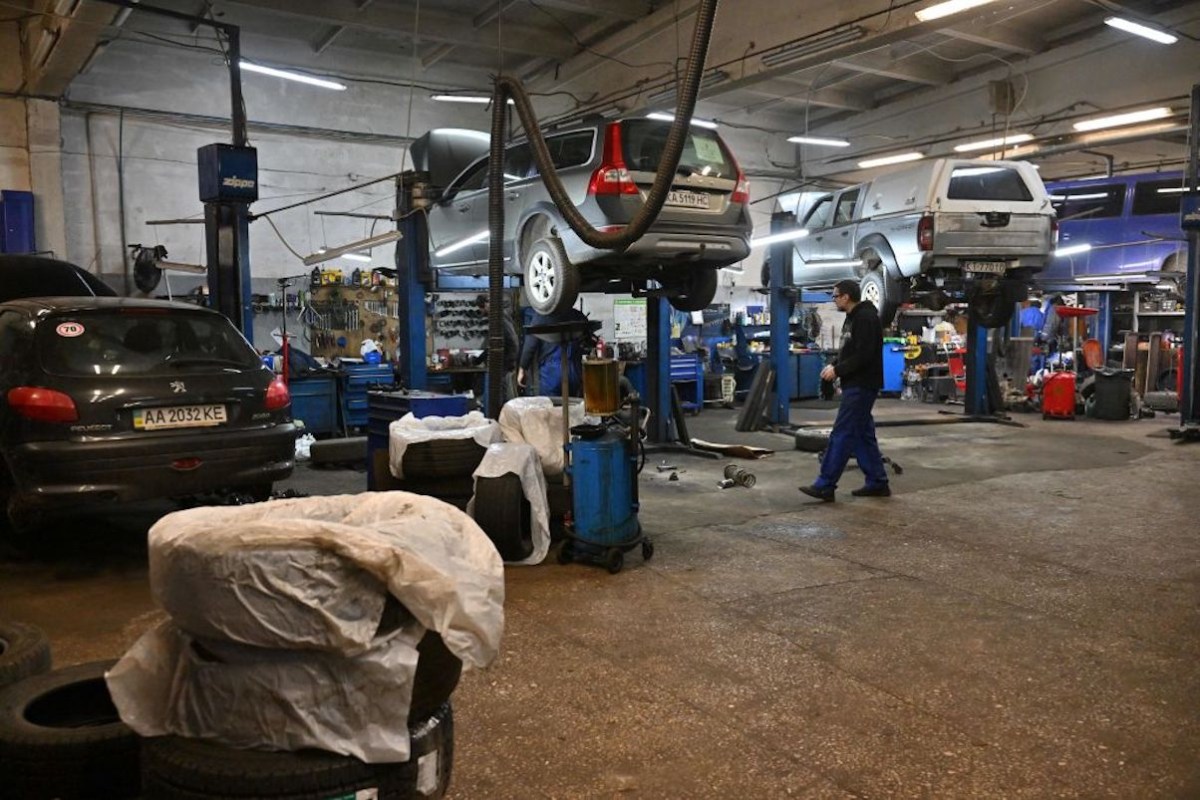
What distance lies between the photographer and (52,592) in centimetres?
429

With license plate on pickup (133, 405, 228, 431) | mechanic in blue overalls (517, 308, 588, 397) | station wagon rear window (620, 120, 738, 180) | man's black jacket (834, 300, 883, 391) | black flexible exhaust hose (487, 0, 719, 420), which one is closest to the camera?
black flexible exhaust hose (487, 0, 719, 420)

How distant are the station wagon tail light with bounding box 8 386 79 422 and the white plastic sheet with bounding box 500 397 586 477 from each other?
2272 millimetres

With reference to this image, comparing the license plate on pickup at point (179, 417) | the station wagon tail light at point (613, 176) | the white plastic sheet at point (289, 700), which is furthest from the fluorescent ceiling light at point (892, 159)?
the white plastic sheet at point (289, 700)

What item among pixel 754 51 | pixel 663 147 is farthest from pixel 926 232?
pixel 663 147

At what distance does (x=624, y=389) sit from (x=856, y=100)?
14476 millimetres

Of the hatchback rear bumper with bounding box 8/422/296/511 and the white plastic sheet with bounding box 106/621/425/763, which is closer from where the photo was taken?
the white plastic sheet with bounding box 106/621/425/763

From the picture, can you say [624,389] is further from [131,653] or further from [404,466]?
[131,653]

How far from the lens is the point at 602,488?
461 cm

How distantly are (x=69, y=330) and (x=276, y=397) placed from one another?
3.53 ft

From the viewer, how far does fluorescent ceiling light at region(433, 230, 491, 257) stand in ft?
26.6

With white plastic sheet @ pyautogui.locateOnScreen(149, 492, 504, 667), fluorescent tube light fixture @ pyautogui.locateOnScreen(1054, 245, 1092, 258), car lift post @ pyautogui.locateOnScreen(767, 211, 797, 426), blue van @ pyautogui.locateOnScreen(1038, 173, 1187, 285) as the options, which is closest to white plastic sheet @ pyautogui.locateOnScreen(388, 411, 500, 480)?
white plastic sheet @ pyautogui.locateOnScreen(149, 492, 504, 667)

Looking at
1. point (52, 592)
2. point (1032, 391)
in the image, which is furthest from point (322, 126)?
point (1032, 391)

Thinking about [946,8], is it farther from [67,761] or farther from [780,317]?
[67,761]

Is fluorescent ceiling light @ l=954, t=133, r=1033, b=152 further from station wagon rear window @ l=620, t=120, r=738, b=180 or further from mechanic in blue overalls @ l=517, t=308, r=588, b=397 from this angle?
mechanic in blue overalls @ l=517, t=308, r=588, b=397
